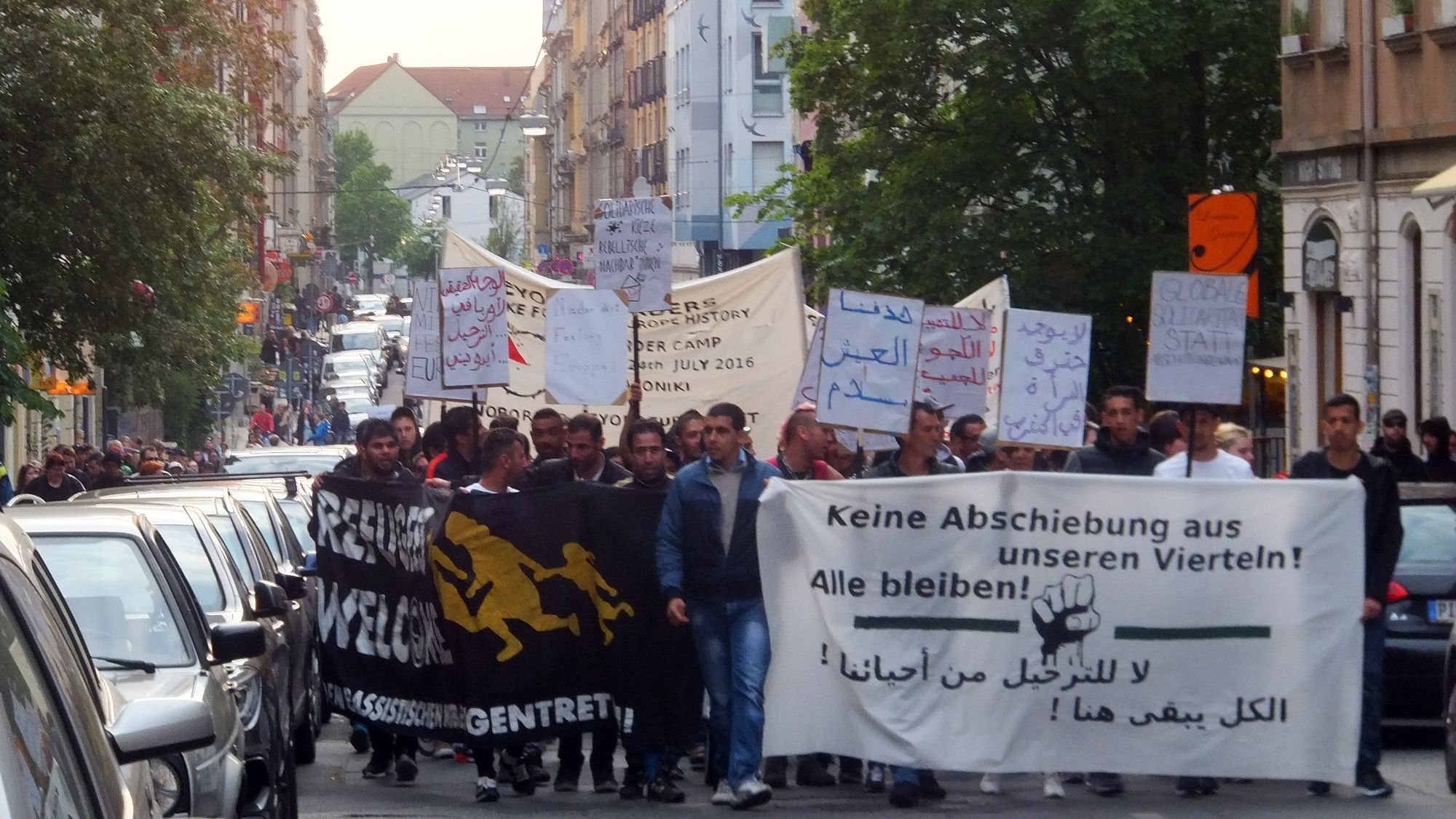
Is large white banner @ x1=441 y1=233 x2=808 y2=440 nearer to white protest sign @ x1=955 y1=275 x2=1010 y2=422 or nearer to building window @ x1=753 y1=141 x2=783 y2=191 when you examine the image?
white protest sign @ x1=955 y1=275 x2=1010 y2=422

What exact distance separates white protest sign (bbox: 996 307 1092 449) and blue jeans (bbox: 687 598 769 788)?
4.40 m

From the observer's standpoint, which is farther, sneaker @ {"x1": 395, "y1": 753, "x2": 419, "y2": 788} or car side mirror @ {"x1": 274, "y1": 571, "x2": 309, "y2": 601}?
sneaker @ {"x1": 395, "y1": 753, "x2": 419, "y2": 788}

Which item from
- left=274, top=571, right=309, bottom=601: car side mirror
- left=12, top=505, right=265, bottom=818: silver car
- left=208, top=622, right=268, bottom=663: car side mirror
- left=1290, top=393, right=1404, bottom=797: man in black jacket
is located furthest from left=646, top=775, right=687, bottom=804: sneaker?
left=208, top=622, right=268, bottom=663: car side mirror

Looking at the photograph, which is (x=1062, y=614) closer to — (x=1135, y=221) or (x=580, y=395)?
(x=580, y=395)

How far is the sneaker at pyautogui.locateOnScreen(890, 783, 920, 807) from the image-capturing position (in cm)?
970

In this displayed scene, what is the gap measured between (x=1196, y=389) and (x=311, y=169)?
119m

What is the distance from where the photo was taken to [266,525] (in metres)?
13.8

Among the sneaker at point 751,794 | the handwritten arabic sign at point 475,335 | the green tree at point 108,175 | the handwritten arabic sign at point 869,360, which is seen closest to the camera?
the sneaker at point 751,794

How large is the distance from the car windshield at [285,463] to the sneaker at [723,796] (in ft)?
39.1

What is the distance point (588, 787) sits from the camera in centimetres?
1081

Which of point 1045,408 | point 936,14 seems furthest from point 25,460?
point 1045,408

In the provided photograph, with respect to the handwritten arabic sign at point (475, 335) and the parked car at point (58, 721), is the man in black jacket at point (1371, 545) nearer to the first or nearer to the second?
the parked car at point (58, 721)

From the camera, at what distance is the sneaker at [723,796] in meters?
9.75

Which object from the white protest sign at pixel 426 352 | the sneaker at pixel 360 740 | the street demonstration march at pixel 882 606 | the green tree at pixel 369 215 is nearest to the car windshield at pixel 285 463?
the white protest sign at pixel 426 352
